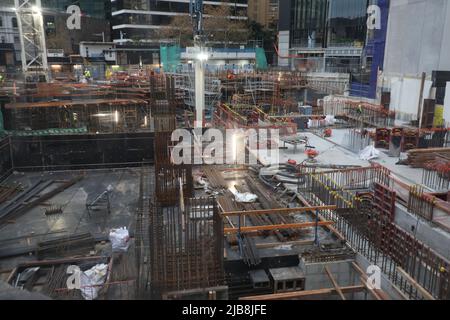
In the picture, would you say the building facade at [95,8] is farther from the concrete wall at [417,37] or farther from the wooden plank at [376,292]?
the wooden plank at [376,292]

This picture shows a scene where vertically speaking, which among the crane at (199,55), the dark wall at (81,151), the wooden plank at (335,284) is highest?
the crane at (199,55)

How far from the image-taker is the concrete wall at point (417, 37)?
75.3ft

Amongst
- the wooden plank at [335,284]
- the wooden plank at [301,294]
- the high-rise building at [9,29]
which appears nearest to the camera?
the wooden plank at [301,294]

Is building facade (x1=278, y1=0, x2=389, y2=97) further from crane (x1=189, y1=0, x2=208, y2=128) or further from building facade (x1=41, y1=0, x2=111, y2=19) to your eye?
building facade (x1=41, y1=0, x2=111, y2=19)

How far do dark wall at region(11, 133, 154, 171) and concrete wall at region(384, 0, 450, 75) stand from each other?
17459mm

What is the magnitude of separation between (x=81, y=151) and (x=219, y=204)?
28.6ft

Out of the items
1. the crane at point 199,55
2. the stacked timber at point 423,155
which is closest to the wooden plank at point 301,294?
the stacked timber at point 423,155

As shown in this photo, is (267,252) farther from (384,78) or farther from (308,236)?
(384,78)

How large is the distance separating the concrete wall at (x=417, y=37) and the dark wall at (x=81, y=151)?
17459 mm

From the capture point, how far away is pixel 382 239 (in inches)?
370

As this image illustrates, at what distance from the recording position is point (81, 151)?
57.3 feet

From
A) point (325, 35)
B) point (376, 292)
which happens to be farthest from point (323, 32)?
point (376, 292)

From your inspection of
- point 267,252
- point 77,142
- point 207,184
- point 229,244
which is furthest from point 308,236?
→ point 77,142

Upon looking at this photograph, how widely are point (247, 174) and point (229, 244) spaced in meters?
5.24
